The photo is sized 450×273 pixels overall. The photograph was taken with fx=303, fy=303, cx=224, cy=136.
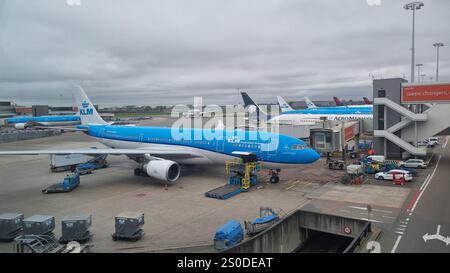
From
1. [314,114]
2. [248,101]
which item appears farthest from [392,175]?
[248,101]

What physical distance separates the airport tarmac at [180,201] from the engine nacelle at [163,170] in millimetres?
908

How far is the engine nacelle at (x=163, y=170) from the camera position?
75.2 ft

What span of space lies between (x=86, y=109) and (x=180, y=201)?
22.8 m

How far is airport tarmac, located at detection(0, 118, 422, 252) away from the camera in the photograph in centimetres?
1473

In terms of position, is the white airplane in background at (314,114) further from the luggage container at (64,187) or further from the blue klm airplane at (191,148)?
the luggage container at (64,187)

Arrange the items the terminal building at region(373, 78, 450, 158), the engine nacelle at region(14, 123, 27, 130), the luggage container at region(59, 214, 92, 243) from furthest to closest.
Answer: the engine nacelle at region(14, 123, 27, 130) → the terminal building at region(373, 78, 450, 158) → the luggage container at region(59, 214, 92, 243)

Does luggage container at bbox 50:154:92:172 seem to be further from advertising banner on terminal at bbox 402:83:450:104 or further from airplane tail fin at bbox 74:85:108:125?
advertising banner on terminal at bbox 402:83:450:104

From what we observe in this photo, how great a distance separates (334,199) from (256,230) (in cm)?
801

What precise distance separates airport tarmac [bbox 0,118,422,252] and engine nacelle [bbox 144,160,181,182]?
0.91 m

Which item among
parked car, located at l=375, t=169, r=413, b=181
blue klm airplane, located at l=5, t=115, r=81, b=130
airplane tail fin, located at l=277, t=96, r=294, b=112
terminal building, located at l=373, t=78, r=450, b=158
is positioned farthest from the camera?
airplane tail fin, located at l=277, t=96, r=294, b=112

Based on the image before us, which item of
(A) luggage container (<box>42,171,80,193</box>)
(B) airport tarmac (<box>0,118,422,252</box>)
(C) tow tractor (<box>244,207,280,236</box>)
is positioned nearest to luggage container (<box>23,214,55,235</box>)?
(B) airport tarmac (<box>0,118,422,252</box>)

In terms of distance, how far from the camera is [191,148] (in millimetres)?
26906
